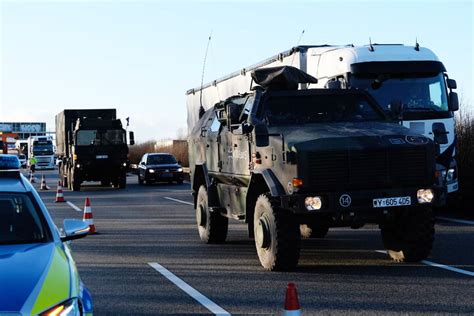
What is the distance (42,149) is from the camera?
72.7m

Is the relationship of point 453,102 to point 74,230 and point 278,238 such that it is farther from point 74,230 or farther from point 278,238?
point 74,230

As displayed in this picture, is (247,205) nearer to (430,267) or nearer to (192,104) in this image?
(430,267)

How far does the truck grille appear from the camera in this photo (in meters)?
9.43

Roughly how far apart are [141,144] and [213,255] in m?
65.0

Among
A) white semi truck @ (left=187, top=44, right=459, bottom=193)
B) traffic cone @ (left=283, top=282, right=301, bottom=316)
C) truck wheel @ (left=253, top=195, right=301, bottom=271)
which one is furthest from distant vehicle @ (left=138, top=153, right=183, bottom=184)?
traffic cone @ (left=283, top=282, right=301, bottom=316)

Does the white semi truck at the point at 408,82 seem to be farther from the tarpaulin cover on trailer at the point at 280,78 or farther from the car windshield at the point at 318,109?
the car windshield at the point at 318,109

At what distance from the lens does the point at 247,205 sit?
10664 mm

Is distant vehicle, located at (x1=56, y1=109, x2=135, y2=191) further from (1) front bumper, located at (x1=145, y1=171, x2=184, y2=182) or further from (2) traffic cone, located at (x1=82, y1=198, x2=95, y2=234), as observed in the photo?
(2) traffic cone, located at (x1=82, y1=198, x2=95, y2=234)

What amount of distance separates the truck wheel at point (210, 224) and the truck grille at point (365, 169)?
3761 mm

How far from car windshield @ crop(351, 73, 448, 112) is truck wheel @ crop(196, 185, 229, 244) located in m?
3.97

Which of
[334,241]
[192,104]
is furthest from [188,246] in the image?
[192,104]

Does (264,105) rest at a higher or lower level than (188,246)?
higher

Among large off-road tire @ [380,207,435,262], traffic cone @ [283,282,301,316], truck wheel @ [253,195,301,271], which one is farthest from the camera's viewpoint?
large off-road tire @ [380,207,435,262]

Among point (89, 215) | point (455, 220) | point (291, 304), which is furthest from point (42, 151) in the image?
point (291, 304)
